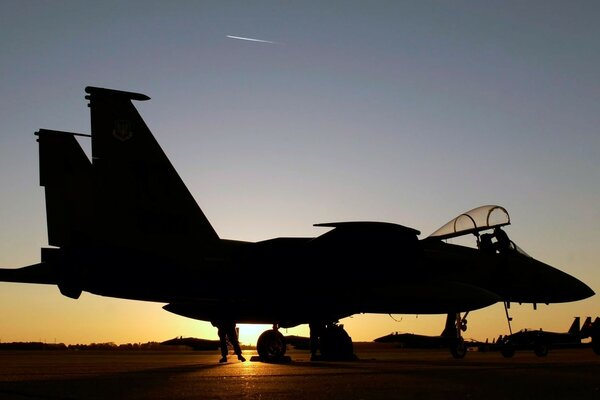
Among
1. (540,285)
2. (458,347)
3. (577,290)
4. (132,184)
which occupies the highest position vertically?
(132,184)

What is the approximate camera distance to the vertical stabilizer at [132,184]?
1190 centimetres

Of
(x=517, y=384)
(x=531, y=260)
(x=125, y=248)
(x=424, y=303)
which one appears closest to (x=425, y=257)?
(x=424, y=303)

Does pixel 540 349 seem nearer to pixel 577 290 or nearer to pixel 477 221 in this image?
pixel 577 290

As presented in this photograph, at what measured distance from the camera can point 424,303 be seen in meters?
15.6

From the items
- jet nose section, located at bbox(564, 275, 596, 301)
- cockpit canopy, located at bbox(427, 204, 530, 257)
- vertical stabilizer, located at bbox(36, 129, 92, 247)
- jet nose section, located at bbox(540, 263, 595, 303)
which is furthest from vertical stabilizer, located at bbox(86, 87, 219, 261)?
jet nose section, located at bbox(564, 275, 596, 301)

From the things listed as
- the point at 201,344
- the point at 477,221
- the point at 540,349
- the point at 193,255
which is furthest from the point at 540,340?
the point at 201,344

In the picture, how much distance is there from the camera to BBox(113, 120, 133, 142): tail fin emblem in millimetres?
11977

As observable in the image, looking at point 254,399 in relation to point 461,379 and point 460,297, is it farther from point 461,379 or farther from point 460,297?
point 460,297

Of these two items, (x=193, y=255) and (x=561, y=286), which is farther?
(x=561, y=286)

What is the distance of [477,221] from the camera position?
16.4 metres

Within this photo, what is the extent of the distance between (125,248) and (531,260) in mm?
10287

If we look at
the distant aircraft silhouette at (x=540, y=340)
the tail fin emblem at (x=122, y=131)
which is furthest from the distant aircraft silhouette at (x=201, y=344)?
the tail fin emblem at (x=122, y=131)

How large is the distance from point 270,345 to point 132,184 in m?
4.44

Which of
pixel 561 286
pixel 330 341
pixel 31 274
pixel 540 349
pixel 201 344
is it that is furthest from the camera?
pixel 201 344
